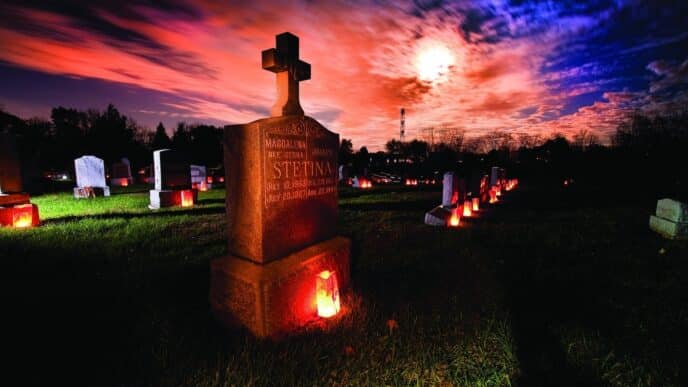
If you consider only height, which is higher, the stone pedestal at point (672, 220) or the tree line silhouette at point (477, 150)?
the tree line silhouette at point (477, 150)

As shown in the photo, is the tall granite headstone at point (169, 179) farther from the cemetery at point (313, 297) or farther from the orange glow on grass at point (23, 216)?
the cemetery at point (313, 297)

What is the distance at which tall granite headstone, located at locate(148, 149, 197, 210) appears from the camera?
10219 millimetres

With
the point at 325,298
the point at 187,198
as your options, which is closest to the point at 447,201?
the point at 325,298

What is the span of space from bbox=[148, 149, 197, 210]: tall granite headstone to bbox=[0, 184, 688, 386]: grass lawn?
4634 millimetres

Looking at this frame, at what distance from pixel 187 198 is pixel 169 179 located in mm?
883

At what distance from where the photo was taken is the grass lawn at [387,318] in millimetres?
2221

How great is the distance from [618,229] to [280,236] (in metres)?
8.03

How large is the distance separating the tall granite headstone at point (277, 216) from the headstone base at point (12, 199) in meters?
7.49

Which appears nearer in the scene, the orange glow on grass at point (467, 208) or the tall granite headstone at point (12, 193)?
the tall granite headstone at point (12, 193)

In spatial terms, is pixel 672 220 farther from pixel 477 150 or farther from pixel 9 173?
pixel 477 150

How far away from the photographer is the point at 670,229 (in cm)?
610

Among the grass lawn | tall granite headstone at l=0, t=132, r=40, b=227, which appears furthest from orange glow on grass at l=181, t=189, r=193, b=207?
the grass lawn

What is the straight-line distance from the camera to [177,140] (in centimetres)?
4212

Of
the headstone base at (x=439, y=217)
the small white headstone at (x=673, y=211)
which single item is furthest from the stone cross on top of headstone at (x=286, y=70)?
the small white headstone at (x=673, y=211)
